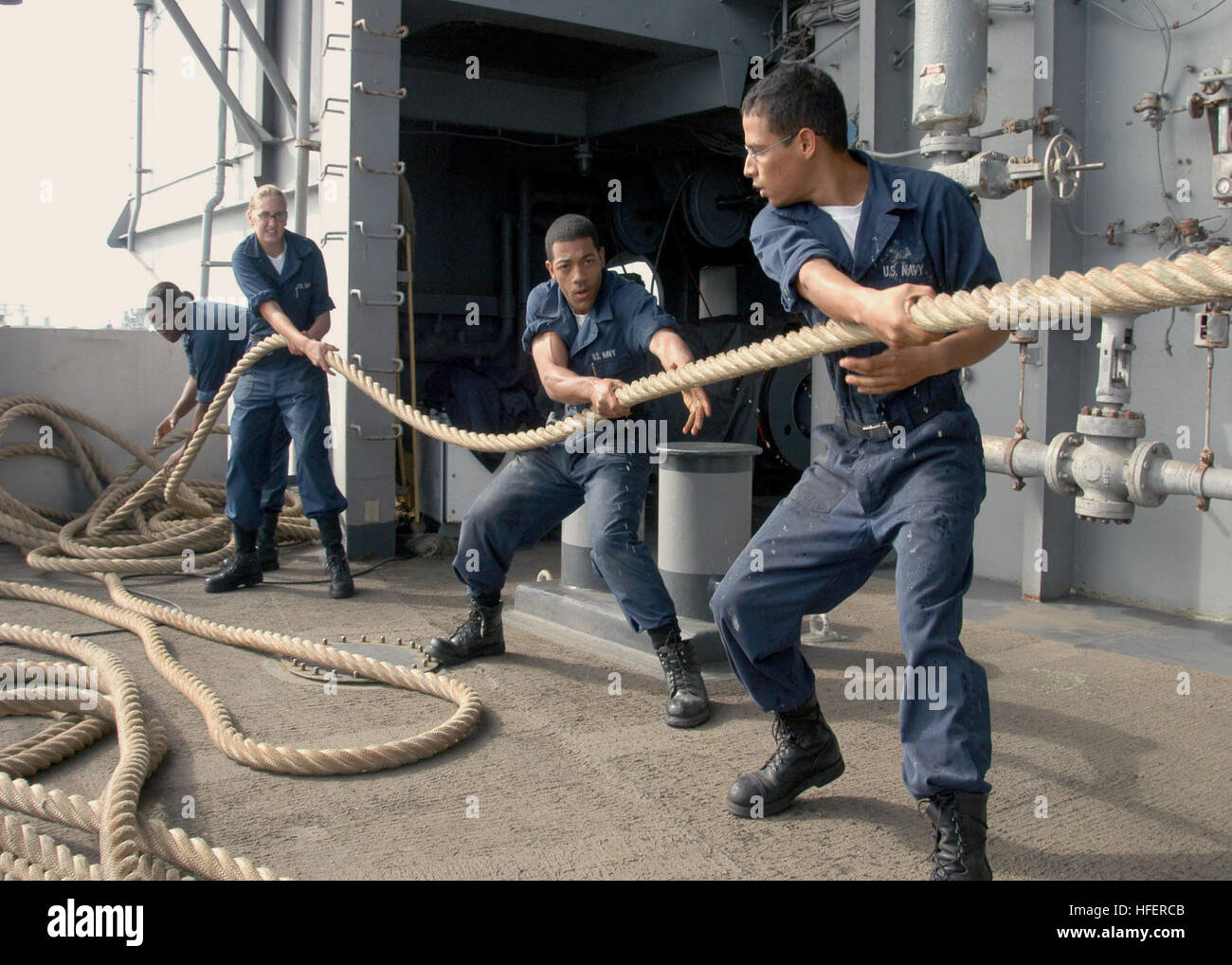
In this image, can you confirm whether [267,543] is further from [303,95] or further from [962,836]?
[962,836]

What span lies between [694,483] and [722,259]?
645 centimetres

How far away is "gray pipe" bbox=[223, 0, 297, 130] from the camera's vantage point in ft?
21.7

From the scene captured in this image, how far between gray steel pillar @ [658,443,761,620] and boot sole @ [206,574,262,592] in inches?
97.4

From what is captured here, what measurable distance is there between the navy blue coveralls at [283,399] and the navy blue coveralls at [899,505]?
3.30 metres

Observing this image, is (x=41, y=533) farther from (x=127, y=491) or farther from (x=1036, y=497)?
(x=1036, y=497)

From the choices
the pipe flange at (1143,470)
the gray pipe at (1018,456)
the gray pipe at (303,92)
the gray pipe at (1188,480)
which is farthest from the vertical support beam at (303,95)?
the gray pipe at (1188,480)

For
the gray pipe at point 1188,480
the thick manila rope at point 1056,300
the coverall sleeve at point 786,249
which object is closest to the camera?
the thick manila rope at point 1056,300

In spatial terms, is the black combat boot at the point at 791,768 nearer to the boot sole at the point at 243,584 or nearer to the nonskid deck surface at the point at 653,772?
the nonskid deck surface at the point at 653,772

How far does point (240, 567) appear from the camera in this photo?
5.87 m

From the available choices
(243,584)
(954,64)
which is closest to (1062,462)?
(954,64)

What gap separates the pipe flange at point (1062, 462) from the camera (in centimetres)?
496

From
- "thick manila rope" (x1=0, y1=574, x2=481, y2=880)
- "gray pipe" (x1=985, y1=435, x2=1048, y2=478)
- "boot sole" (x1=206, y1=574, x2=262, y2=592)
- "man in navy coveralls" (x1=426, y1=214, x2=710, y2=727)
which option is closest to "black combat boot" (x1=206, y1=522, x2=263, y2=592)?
"boot sole" (x1=206, y1=574, x2=262, y2=592)
